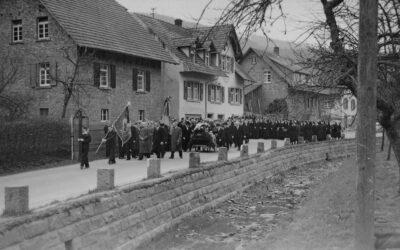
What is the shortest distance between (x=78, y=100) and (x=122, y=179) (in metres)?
14.0

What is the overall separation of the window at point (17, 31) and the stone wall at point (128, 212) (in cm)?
1617

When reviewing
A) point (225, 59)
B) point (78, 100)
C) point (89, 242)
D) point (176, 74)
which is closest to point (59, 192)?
point (89, 242)

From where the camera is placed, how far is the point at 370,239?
646 centimetres

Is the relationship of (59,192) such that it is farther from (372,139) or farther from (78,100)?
(78,100)

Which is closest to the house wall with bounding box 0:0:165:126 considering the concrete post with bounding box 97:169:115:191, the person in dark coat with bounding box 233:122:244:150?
the person in dark coat with bounding box 233:122:244:150

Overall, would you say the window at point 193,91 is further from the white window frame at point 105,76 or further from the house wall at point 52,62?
the white window frame at point 105,76

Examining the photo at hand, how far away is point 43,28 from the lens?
28578mm

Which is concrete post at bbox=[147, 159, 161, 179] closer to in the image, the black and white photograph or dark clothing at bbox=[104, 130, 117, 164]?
the black and white photograph

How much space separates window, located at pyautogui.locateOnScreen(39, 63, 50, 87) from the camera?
28.8 metres

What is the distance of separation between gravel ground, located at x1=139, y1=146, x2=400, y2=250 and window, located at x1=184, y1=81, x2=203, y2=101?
1685 cm

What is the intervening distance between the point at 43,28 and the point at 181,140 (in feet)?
38.5

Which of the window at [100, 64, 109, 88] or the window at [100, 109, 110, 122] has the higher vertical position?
the window at [100, 64, 109, 88]

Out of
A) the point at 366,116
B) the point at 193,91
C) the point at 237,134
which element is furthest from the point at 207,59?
the point at 366,116

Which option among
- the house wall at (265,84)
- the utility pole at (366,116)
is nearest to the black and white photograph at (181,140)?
the utility pole at (366,116)
